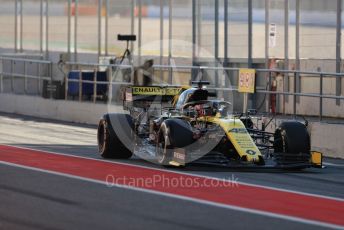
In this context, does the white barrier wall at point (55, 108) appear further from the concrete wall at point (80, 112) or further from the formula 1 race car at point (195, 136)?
the formula 1 race car at point (195, 136)

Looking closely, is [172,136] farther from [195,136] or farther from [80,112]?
[80,112]

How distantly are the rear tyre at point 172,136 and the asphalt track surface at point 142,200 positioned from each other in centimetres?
28

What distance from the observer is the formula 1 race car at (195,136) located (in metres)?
16.0

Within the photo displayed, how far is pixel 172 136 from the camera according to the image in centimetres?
1598

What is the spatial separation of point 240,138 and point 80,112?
15.0 metres

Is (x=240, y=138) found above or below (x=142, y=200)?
above

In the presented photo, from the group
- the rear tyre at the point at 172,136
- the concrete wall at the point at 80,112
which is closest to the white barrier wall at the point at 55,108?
the concrete wall at the point at 80,112

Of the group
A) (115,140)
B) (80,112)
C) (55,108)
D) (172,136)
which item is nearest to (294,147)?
(172,136)

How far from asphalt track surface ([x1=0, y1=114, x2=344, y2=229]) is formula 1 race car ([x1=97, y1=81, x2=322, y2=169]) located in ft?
0.80

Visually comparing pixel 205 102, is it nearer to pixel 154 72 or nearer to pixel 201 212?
pixel 201 212

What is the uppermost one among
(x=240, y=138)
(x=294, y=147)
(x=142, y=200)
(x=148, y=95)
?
(x=148, y=95)

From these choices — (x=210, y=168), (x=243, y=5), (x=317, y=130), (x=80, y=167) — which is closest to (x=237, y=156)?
(x=210, y=168)

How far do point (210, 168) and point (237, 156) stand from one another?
26.5 inches

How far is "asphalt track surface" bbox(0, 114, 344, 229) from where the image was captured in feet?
35.2
